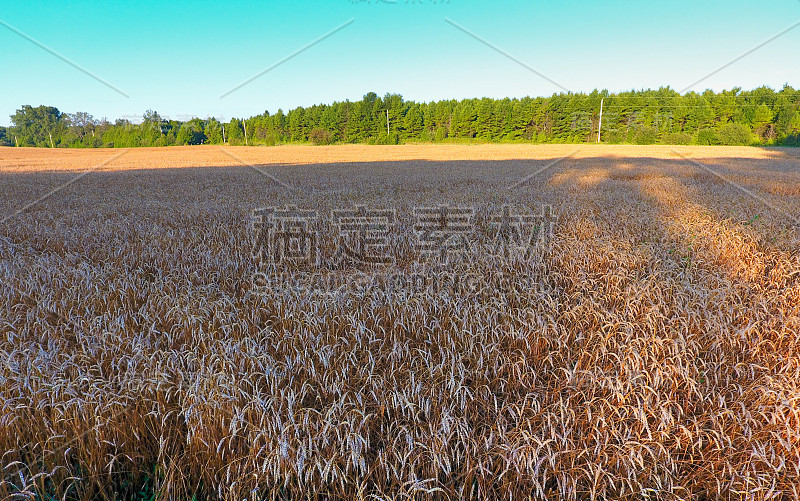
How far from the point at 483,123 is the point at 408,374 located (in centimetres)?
A: 8234

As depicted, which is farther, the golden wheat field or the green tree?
the green tree

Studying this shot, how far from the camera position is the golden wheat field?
1.80 meters

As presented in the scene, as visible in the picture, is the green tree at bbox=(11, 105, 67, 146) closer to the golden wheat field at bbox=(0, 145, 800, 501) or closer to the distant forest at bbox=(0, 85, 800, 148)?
the distant forest at bbox=(0, 85, 800, 148)

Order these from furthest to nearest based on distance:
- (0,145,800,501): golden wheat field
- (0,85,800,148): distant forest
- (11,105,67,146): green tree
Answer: (11,105,67,146): green tree, (0,85,800,148): distant forest, (0,145,800,501): golden wheat field

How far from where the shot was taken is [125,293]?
3.67 meters

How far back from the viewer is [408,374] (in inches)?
98.7

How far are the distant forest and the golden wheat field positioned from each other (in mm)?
70630

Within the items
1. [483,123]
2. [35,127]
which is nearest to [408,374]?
[483,123]

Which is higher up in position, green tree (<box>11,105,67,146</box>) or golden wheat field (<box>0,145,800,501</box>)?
green tree (<box>11,105,67,146</box>)

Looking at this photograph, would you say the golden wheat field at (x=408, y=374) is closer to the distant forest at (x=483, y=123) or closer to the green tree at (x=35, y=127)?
the distant forest at (x=483, y=123)

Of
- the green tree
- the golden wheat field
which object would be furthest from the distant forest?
the golden wheat field

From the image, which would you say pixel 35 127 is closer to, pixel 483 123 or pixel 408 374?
pixel 483 123

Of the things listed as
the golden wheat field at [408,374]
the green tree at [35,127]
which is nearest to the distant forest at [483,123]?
the green tree at [35,127]

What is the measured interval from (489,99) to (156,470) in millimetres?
90648
